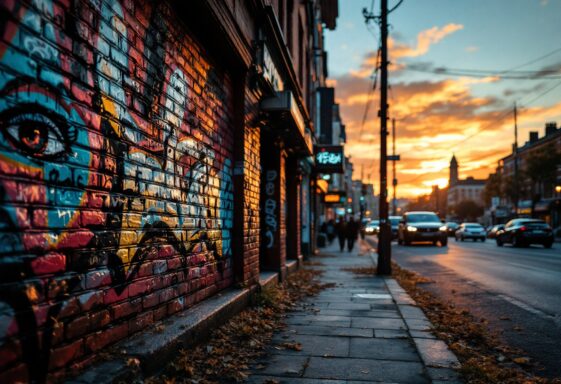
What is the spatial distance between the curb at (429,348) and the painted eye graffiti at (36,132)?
10.6 feet

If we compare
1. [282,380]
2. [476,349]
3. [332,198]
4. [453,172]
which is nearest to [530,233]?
[332,198]

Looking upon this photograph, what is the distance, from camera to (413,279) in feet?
35.3

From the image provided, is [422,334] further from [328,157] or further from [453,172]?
[453,172]

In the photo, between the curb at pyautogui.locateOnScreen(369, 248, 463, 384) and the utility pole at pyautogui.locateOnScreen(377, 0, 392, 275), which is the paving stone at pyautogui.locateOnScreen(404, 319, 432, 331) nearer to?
the curb at pyautogui.locateOnScreen(369, 248, 463, 384)

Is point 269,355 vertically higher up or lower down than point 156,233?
lower down

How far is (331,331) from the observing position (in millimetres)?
5496

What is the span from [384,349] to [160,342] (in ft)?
7.77

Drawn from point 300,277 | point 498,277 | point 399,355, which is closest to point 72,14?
point 399,355

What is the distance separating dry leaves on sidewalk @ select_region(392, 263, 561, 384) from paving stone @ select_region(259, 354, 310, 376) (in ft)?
4.52

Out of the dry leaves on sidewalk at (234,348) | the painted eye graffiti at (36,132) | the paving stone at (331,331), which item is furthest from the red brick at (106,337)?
the paving stone at (331,331)

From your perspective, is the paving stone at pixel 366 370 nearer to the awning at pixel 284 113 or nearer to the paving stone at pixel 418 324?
the paving stone at pixel 418 324

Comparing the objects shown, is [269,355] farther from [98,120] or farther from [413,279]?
[413,279]

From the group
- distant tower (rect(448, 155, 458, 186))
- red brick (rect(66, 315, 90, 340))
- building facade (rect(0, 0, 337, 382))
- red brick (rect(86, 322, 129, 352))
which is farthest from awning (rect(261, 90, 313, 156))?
distant tower (rect(448, 155, 458, 186))

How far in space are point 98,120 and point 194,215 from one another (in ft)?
6.73
